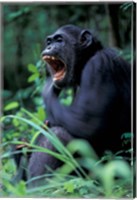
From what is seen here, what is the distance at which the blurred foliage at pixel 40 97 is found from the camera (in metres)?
3.04

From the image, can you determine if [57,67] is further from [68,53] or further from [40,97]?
[40,97]

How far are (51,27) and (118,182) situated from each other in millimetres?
2418

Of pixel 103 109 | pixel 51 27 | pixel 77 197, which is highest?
pixel 51 27

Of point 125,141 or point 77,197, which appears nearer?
point 77,197

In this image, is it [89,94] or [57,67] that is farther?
[57,67]

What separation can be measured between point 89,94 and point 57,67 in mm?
331

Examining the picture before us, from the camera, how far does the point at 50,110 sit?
13.1 ft

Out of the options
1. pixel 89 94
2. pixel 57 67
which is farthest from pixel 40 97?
pixel 89 94

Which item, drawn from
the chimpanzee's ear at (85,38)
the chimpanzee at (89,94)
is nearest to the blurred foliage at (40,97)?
the chimpanzee at (89,94)

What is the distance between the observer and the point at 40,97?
473cm

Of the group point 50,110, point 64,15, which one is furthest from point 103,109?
point 64,15

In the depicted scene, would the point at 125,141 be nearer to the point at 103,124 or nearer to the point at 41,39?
the point at 103,124

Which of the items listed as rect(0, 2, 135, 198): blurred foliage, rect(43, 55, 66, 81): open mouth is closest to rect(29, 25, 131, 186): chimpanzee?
A: rect(43, 55, 66, 81): open mouth

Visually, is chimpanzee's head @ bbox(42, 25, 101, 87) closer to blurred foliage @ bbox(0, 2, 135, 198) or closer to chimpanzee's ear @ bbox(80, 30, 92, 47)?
chimpanzee's ear @ bbox(80, 30, 92, 47)
